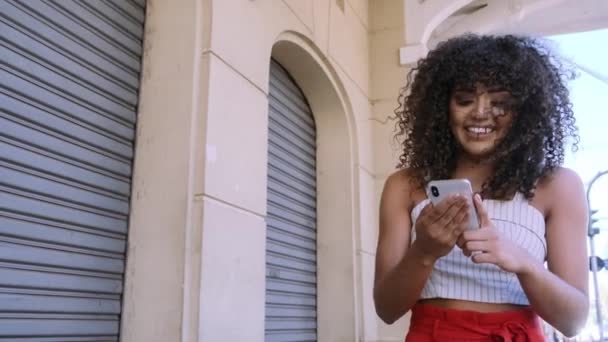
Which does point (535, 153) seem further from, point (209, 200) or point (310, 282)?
point (310, 282)

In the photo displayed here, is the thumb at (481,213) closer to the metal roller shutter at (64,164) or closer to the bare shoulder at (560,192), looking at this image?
the bare shoulder at (560,192)

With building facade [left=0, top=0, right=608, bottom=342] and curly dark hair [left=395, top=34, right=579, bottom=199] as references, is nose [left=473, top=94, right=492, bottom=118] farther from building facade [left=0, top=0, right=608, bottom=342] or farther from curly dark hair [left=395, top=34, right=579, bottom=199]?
building facade [left=0, top=0, right=608, bottom=342]

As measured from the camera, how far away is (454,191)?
1374 mm

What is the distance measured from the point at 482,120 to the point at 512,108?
0.34 ft

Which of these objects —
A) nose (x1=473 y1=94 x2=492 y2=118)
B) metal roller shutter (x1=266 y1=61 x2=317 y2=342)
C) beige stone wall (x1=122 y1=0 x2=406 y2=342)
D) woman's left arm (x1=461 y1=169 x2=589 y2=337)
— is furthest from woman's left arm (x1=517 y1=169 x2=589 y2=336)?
metal roller shutter (x1=266 y1=61 x2=317 y2=342)

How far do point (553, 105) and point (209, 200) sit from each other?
177cm

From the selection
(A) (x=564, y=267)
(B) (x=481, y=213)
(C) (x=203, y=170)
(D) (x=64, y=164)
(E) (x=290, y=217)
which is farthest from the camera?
(E) (x=290, y=217)

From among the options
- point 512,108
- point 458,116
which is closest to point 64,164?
point 458,116

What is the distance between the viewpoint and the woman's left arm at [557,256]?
1.34 meters

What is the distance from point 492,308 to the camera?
58.4 inches

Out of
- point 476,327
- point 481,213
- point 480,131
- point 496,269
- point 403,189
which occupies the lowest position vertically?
point 476,327

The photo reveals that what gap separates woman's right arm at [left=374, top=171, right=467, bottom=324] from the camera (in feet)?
4.45

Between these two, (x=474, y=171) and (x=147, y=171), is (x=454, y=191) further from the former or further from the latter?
(x=147, y=171)

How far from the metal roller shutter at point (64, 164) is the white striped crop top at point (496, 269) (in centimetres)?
161
